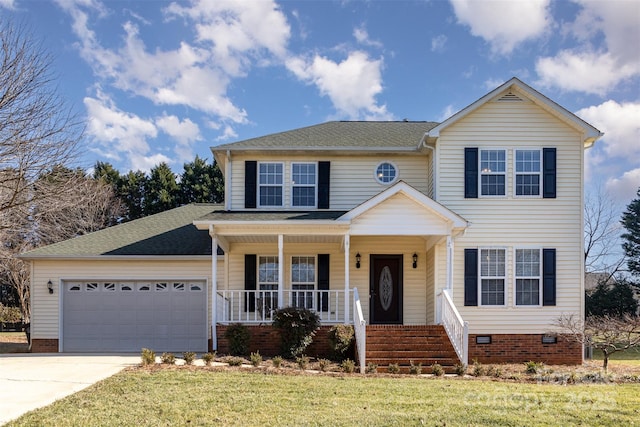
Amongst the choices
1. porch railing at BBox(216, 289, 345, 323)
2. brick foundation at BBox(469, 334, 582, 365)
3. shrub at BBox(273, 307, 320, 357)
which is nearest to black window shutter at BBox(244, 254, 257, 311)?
porch railing at BBox(216, 289, 345, 323)

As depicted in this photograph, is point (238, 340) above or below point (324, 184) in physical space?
below

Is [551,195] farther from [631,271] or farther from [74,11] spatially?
[631,271]

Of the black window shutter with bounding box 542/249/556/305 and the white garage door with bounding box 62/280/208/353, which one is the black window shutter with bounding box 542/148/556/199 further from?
the white garage door with bounding box 62/280/208/353

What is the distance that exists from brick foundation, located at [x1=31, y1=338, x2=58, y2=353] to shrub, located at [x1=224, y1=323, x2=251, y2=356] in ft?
18.9

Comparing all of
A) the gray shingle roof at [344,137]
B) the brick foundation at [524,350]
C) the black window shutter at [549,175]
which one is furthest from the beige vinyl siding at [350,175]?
the brick foundation at [524,350]

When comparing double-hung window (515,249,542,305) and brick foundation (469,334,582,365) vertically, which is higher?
double-hung window (515,249,542,305)

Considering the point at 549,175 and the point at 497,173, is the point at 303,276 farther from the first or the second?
the point at 549,175

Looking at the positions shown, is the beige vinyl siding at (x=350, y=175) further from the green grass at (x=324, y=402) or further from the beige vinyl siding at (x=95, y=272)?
the green grass at (x=324, y=402)

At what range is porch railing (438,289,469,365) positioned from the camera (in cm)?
1248

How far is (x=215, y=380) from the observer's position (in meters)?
10.0

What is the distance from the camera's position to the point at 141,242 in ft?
56.7

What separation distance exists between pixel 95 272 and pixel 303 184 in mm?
6369

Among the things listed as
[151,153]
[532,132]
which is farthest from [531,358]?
[151,153]

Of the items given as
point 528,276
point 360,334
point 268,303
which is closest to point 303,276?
point 268,303
